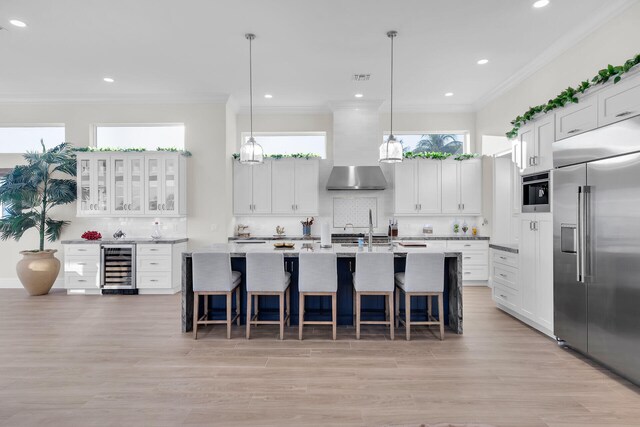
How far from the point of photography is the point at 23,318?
172 inches

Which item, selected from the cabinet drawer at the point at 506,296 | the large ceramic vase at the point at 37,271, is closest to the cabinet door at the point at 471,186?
the cabinet drawer at the point at 506,296

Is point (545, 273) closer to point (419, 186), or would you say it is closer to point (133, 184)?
point (419, 186)

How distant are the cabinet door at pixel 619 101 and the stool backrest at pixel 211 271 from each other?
11.8ft

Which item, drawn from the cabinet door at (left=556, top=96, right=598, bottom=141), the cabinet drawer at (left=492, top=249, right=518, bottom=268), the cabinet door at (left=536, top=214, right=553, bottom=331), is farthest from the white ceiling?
the cabinet drawer at (left=492, top=249, right=518, bottom=268)

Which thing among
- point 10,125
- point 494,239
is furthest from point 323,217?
point 10,125

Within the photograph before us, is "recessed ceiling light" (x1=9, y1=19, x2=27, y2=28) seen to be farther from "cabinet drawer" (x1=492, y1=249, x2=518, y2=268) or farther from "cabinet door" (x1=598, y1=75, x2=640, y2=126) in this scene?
"cabinet drawer" (x1=492, y1=249, x2=518, y2=268)

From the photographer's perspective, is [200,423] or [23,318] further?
[23,318]

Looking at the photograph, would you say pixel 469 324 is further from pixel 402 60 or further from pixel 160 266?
pixel 160 266

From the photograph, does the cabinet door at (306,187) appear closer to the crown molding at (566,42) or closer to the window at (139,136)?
the window at (139,136)

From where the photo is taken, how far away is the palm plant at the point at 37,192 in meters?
5.55

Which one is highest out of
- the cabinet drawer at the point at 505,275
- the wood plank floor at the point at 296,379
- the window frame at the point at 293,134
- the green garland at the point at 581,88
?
the window frame at the point at 293,134

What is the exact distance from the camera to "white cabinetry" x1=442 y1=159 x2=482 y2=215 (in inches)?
254

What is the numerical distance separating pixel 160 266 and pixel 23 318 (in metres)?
1.78

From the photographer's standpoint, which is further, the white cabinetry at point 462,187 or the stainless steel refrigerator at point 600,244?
the white cabinetry at point 462,187
